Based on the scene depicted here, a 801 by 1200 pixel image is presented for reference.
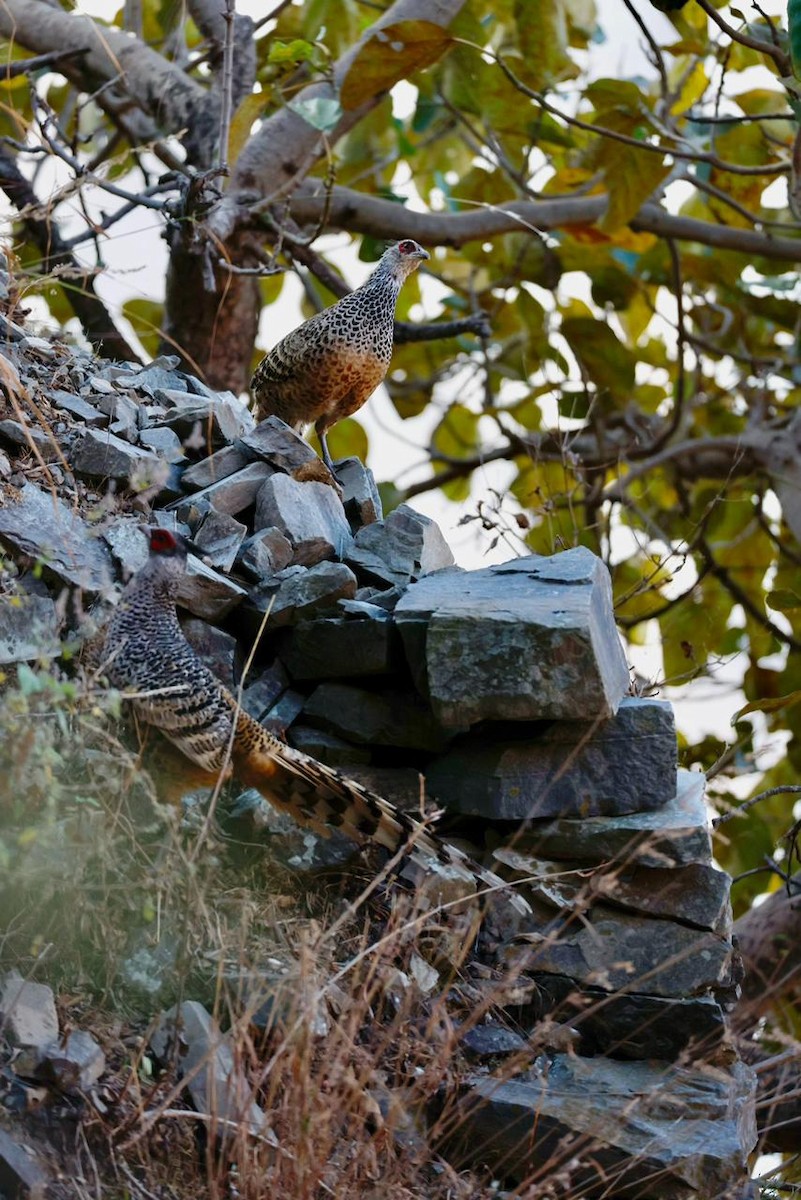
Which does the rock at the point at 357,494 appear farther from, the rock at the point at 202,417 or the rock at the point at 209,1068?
the rock at the point at 209,1068

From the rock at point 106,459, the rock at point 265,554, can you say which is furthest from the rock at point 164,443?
the rock at point 265,554

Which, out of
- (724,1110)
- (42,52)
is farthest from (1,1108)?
(42,52)

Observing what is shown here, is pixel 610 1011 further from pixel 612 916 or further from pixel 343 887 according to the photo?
pixel 343 887

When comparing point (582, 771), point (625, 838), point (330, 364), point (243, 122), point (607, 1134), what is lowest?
point (607, 1134)

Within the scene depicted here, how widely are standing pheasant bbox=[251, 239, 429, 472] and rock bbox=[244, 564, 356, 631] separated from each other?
37.9 inches

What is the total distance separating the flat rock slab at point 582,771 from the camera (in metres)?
4.07

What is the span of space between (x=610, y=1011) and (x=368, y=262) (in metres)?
4.37

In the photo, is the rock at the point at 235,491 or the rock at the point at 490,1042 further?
the rock at the point at 235,491

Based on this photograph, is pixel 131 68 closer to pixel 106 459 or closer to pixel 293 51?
pixel 293 51

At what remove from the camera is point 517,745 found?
4.11 meters

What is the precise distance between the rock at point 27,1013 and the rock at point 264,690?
1.07 meters

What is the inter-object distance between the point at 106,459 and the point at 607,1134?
7.60 feet

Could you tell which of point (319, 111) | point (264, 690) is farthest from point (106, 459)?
point (319, 111)

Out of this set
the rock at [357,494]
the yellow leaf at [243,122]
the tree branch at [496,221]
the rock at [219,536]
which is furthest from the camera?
the tree branch at [496,221]
